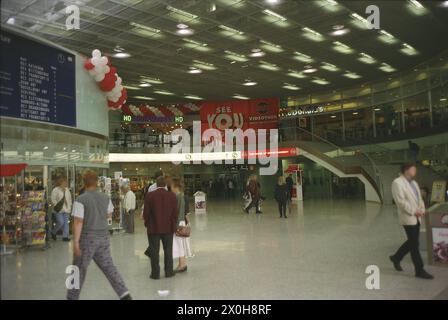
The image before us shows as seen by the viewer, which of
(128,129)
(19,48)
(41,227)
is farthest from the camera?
(128,129)

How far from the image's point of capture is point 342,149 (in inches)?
830

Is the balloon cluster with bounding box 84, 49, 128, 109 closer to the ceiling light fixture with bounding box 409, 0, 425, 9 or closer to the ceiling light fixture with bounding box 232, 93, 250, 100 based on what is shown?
the ceiling light fixture with bounding box 409, 0, 425, 9

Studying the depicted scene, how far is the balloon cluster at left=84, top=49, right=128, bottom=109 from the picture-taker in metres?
9.68

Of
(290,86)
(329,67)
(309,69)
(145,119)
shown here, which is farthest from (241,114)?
(329,67)

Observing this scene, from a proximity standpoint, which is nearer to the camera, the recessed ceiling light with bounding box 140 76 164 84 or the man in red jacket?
the man in red jacket

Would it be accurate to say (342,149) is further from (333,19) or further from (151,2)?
(151,2)

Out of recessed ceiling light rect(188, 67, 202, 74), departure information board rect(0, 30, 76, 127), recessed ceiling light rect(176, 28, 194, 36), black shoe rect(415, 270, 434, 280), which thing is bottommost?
black shoe rect(415, 270, 434, 280)

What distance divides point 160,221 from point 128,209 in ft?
18.0

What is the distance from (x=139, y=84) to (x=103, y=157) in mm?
11147

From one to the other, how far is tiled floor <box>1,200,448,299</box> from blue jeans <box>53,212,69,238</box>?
2.93 feet

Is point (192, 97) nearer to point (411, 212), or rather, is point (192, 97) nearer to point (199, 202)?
point (199, 202)

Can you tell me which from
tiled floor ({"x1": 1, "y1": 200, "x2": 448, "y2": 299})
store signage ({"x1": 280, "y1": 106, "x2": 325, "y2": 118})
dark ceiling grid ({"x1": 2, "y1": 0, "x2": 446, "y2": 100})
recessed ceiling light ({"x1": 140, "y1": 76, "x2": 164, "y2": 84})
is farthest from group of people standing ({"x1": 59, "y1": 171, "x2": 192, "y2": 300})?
store signage ({"x1": 280, "y1": 106, "x2": 325, "y2": 118})

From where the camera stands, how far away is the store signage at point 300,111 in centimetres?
2795
